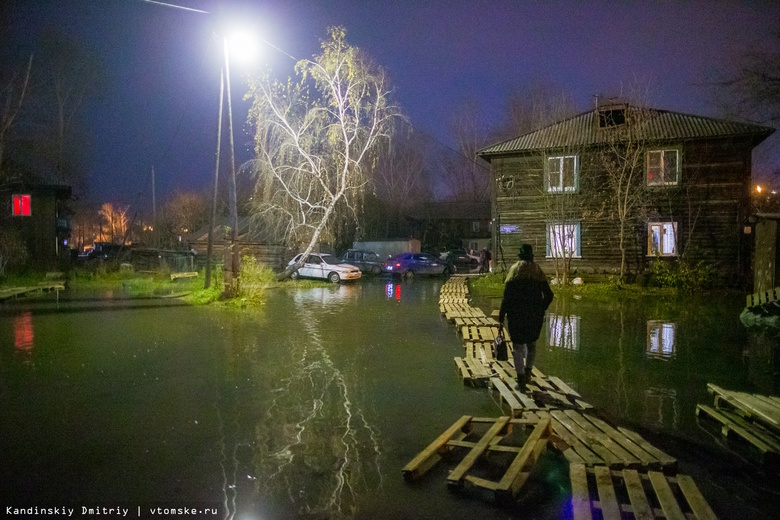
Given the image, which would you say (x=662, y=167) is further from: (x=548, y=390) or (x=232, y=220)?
(x=548, y=390)

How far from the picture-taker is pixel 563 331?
12484 millimetres

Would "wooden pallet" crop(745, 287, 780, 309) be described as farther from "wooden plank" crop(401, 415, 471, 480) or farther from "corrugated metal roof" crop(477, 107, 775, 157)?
"wooden plank" crop(401, 415, 471, 480)

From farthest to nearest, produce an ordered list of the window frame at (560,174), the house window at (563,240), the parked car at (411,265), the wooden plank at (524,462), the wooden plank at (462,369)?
the parked car at (411,265)
the window frame at (560,174)
the house window at (563,240)
the wooden plank at (462,369)
the wooden plank at (524,462)

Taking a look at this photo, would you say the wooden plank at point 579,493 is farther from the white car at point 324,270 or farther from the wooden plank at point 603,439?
the white car at point 324,270

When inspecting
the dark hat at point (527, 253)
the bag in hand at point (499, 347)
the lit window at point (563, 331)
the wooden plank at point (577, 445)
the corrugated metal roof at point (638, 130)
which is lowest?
the lit window at point (563, 331)

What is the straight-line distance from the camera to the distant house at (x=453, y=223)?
54312 mm

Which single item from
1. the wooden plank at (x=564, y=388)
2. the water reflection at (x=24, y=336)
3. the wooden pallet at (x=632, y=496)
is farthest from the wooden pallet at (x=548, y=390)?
the water reflection at (x=24, y=336)

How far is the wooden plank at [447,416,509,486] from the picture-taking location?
4375 millimetres

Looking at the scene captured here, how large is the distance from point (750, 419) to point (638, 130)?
19552mm

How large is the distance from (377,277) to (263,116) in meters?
13.3

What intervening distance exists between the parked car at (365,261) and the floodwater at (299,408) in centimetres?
1904

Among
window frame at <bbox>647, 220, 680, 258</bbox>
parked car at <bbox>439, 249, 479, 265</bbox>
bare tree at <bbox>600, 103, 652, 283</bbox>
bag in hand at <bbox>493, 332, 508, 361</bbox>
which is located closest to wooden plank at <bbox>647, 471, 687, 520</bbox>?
bag in hand at <bbox>493, 332, 508, 361</bbox>

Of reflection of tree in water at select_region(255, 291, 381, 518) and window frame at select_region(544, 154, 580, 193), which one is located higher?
window frame at select_region(544, 154, 580, 193)

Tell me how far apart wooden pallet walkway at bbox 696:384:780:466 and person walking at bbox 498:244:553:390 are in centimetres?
201
